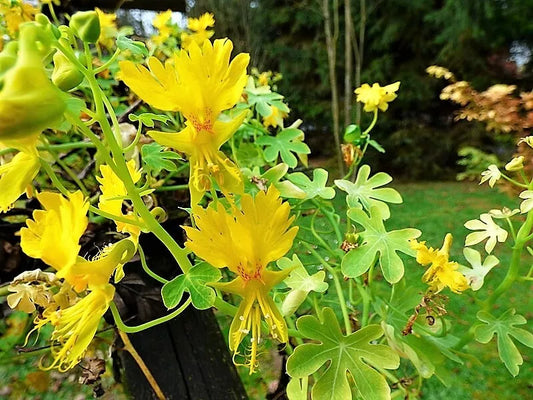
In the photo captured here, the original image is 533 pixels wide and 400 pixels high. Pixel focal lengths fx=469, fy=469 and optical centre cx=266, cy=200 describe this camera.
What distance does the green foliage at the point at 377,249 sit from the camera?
1.17 ft

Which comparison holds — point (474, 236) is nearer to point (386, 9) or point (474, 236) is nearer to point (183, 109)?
point (183, 109)

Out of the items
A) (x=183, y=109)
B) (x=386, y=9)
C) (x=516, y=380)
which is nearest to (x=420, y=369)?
(x=183, y=109)

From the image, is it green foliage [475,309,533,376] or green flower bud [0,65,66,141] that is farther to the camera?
green foliage [475,309,533,376]

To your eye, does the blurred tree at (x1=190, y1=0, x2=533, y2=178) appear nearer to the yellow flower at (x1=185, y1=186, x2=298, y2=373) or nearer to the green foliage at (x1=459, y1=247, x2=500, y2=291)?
the green foliage at (x1=459, y1=247, x2=500, y2=291)

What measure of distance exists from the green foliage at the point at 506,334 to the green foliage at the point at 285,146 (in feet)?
0.78

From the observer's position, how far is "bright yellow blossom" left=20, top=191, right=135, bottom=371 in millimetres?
226

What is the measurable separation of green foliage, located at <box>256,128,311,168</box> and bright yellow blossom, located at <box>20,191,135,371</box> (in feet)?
0.90

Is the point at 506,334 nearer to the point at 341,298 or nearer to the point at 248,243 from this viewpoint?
the point at 341,298

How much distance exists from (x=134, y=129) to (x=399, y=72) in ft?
15.1

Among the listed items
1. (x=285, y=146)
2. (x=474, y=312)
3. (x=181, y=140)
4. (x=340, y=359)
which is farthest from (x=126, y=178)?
(x=474, y=312)

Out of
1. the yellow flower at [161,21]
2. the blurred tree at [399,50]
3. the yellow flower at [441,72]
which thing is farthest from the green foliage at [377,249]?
the blurred tree at [399,50]

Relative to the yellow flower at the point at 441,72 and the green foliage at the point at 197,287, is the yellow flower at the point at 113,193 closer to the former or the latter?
the green foliage at the point at 197,287

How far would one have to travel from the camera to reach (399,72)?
4699 mm

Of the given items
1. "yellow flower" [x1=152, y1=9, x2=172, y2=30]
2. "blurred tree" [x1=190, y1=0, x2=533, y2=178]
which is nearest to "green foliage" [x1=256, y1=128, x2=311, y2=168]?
"yellow flower" [x1=152, y1=9, x2=172, y2=30]
